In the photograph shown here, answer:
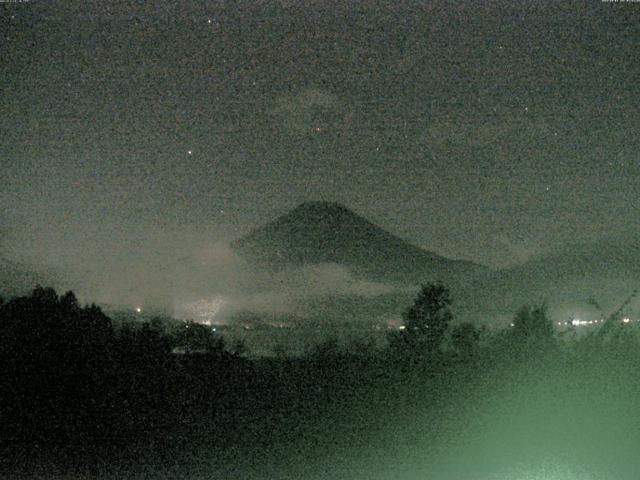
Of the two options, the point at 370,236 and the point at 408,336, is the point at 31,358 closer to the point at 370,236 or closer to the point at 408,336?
the point at 408,336

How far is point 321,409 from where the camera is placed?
11.0 metres

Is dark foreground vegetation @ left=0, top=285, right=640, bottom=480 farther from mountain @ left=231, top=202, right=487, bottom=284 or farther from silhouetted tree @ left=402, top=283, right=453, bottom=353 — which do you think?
mountain @ left=231, top=202, right=487, bottom=284

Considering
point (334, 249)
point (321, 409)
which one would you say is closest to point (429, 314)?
point (321, 409)

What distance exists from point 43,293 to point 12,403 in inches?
135

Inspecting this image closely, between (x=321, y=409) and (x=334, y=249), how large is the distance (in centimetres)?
4286

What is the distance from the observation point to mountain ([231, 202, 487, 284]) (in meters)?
41.7

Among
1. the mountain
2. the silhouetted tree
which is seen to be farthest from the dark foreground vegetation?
the mountain

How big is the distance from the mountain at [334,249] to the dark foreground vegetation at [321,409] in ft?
83.0

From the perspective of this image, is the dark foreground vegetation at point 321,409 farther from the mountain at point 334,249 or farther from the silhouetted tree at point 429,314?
the mountain at point 334,249

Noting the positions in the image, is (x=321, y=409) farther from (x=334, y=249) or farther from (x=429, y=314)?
(x=334, y=249)

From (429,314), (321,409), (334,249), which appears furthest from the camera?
(334,249)

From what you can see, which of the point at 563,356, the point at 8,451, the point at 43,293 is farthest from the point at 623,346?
the point at 43,293

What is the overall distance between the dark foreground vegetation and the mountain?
997 inches

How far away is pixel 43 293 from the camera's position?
13359mm
